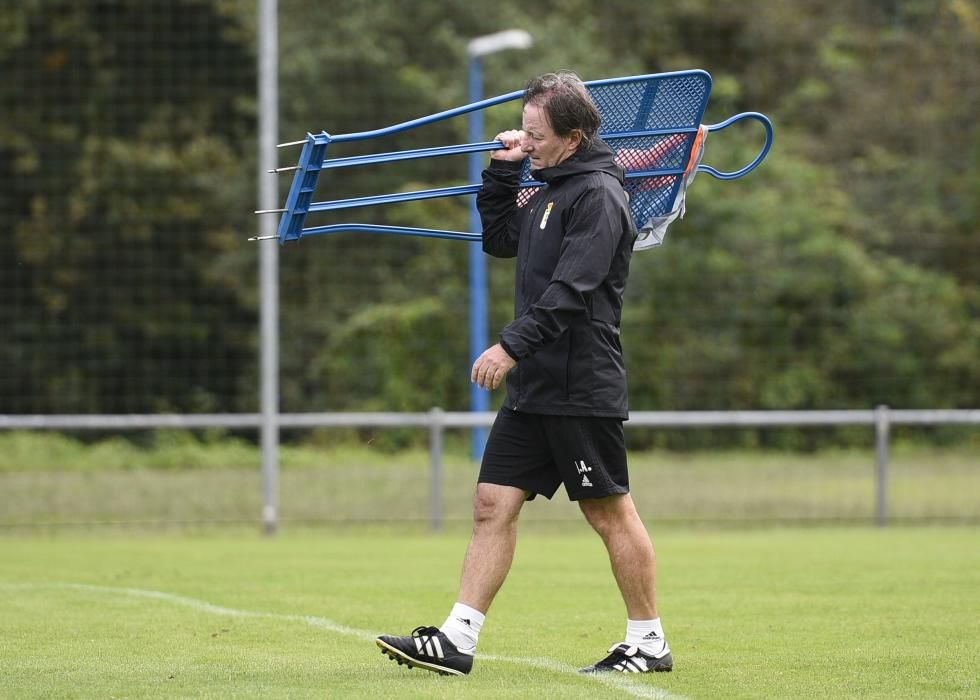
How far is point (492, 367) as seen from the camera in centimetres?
523

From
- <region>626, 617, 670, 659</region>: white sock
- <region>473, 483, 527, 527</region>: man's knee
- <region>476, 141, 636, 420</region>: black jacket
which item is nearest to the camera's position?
<region>476, 141, 636, 420</region>: black jacket

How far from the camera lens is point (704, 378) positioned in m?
21.4

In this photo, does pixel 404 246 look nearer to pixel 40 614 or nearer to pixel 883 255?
pixel 883 255

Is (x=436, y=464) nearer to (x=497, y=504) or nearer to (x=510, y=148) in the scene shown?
(x=510, y=148)

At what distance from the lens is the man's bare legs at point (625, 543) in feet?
18.4

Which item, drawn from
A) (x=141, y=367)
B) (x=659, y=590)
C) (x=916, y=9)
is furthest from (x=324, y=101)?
(x=659, y=590)

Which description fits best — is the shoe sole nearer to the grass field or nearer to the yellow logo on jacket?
the grass field

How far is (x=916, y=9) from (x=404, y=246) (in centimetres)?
950

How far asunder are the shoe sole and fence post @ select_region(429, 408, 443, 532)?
8606mm

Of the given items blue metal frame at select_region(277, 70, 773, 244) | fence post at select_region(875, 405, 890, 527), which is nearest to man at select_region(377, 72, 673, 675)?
blue metal frame at select_region(277, 70, 773, 244)

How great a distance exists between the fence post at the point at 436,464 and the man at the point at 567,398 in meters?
8.44

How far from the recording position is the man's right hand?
5895mm

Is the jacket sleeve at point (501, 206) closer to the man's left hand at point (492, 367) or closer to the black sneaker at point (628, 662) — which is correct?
the man's left hand at point (492, 367)

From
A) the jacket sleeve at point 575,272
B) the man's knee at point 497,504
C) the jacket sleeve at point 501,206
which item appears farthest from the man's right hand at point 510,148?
the man's knee at point 497,504
